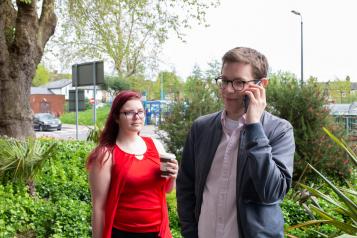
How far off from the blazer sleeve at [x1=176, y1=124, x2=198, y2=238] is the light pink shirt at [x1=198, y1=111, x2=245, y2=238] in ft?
0.51

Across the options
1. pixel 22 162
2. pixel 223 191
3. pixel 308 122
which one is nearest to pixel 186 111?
pixel 308 122

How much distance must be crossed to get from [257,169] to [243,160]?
16 centimetres

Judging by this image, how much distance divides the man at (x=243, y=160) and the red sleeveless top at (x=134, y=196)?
2.67 feet

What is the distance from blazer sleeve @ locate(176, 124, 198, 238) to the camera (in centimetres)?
255

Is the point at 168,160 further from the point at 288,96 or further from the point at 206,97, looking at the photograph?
the point at 206,97

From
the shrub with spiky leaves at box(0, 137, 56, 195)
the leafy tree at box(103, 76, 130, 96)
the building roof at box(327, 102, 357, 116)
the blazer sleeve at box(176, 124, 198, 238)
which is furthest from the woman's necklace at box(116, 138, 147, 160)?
the leafy tree at box(103, 76, 130, 96)

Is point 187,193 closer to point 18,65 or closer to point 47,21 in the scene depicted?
point 18,65

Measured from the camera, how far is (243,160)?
2193 mm

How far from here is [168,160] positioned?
3.16m

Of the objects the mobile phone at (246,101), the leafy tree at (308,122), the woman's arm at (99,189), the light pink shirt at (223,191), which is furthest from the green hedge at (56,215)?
the leafy tree at (308,122)

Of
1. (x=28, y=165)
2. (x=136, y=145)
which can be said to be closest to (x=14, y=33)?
(x=28, y=165)

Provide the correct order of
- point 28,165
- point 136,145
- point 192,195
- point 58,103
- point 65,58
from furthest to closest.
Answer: point 58,103 → point 65,58 → point 28,165 → point 136,145 → point 192,195

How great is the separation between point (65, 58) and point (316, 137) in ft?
86.9

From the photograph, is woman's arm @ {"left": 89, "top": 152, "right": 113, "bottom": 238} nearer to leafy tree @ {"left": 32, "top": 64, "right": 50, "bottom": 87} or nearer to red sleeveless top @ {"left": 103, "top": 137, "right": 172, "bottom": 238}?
red sleeveless top @ {"left": 103, "top": 137, "right": 172, "bottom": 238}
